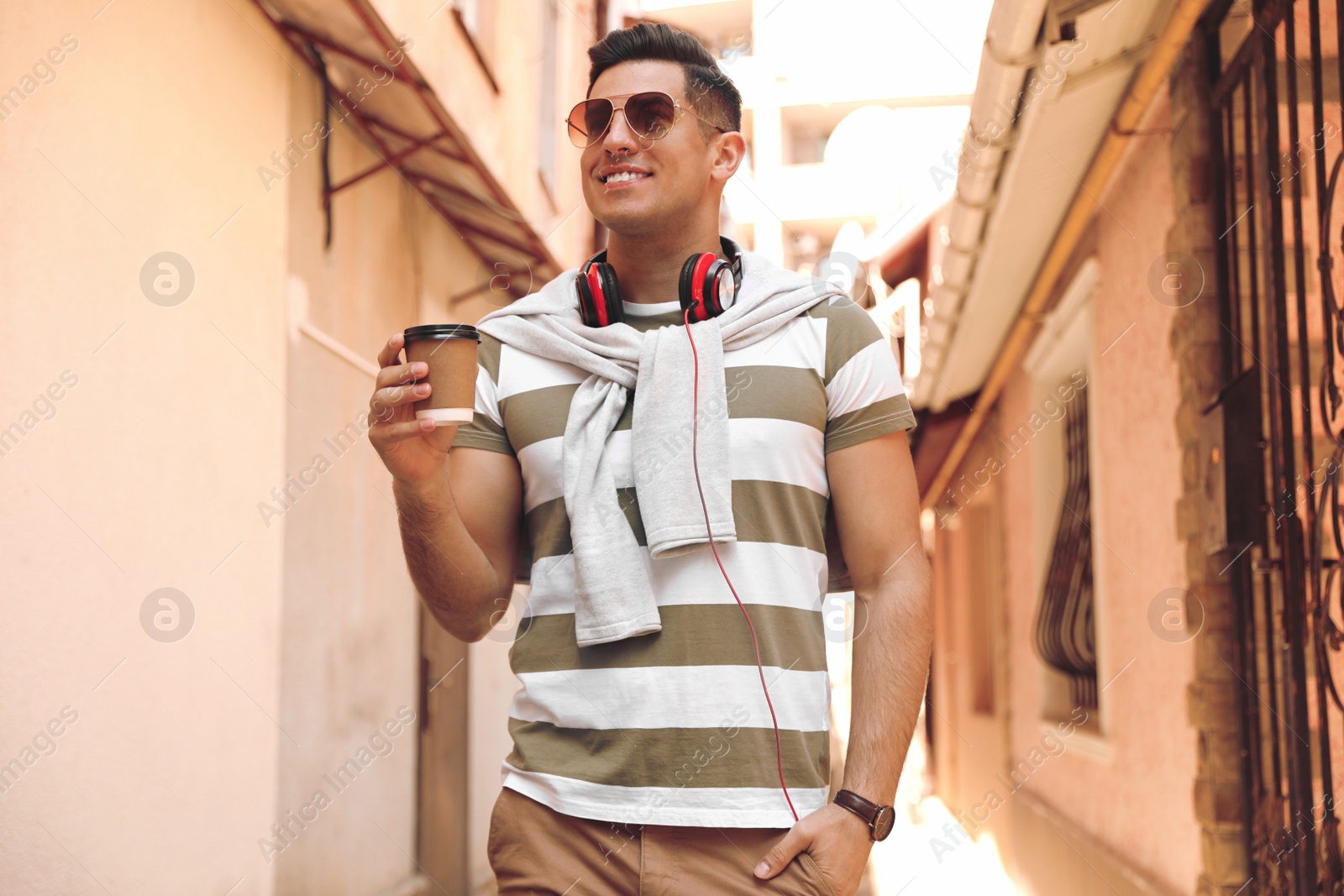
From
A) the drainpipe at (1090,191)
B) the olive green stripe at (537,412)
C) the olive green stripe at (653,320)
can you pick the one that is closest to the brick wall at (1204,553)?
the drainpipe at (1090,191)

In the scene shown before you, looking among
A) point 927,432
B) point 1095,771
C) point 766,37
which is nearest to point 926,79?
point 766,37

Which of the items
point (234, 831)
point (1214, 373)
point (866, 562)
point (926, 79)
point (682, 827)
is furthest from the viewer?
point (926, 79)

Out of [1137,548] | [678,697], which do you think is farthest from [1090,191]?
[678,697]

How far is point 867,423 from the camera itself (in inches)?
86.4

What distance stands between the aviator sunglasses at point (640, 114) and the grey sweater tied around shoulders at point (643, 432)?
1.15 feet

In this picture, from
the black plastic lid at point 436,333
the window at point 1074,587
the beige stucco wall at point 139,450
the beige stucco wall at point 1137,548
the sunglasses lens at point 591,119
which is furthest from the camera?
the window at point 1074,587

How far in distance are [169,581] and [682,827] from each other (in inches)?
112

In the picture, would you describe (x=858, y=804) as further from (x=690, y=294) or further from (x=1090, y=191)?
(x=1090, y=191)

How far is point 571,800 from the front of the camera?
1996 mm

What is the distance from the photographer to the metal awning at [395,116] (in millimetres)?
5430

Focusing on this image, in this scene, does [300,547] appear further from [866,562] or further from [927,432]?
[927,432]

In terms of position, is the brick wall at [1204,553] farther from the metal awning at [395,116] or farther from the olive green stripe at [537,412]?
the metal awning at [395,116]

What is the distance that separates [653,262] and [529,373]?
1.11 ft

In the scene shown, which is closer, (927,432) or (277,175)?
(277,175)
